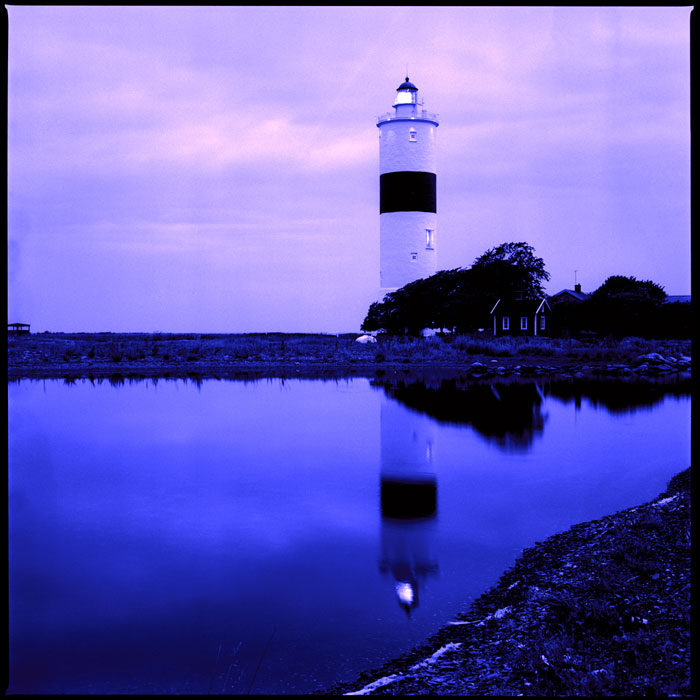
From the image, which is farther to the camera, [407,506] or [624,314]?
[624,314]

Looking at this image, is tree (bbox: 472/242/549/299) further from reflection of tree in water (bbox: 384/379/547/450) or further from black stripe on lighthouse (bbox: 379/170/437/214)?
reflection of tree in water (bbox: 384/379/547/450)

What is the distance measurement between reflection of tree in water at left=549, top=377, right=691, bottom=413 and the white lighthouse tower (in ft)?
41.0

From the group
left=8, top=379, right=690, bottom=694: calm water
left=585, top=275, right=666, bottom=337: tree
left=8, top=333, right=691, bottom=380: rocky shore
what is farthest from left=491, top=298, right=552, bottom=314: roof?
left=8, top=379, right=690, bottom=694: calm water

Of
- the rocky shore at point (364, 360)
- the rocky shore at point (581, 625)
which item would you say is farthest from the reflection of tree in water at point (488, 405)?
the rocky shore at point (581, 625)

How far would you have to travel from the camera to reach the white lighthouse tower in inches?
1226

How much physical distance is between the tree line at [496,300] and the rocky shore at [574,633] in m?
27.4

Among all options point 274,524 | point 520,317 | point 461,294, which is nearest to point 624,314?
point 520,317

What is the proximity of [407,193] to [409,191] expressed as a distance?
111 mm

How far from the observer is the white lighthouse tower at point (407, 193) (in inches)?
1226

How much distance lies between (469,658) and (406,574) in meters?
1.45

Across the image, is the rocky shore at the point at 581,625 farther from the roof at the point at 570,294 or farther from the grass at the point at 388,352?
the roof at the point at 570,294

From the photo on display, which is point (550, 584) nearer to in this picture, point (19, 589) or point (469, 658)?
point (469, 658)

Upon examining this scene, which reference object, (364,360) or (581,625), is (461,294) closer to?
(364,360)

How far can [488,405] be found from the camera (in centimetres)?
1459
